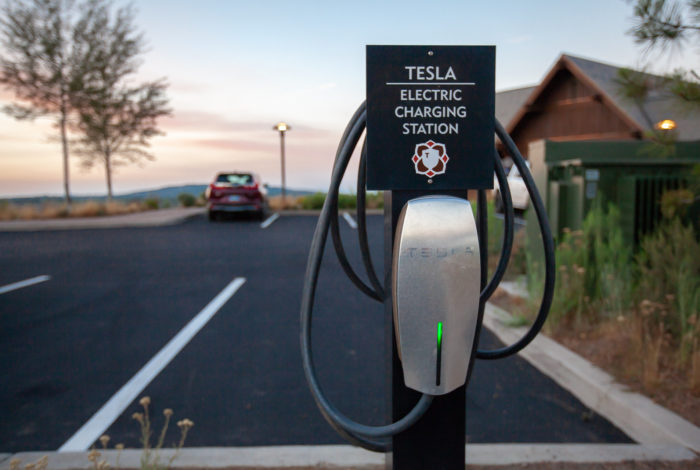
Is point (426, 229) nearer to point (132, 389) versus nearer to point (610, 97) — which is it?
point (132, 389)

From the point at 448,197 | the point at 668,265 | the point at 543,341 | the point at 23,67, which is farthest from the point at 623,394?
the point at 23,67

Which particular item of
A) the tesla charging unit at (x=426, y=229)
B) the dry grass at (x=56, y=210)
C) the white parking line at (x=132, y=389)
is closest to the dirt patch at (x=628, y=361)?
the tesla charging unit at (x=426, y=229)

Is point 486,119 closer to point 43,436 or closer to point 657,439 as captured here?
point 657,439

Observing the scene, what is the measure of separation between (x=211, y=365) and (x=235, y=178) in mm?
15141

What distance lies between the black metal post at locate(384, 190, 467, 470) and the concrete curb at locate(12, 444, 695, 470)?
3.04 ft

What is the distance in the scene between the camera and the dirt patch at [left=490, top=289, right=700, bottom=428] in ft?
11.4

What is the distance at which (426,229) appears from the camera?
1.65 metres

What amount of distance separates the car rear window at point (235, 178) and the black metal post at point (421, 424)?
1780 centimetres

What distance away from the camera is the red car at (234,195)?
18938 millimetres

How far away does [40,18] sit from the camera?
82.6ft

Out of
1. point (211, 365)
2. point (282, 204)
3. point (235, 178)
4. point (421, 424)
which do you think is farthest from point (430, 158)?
point (282, 204)

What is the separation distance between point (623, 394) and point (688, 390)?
14.8 inches

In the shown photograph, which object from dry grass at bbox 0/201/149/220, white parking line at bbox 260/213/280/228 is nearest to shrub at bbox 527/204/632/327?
white parking line at bbox 260/213/280/228

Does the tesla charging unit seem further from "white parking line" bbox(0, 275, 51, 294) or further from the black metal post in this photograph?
"white parking line" bbox(0, 275, 51, 294)
